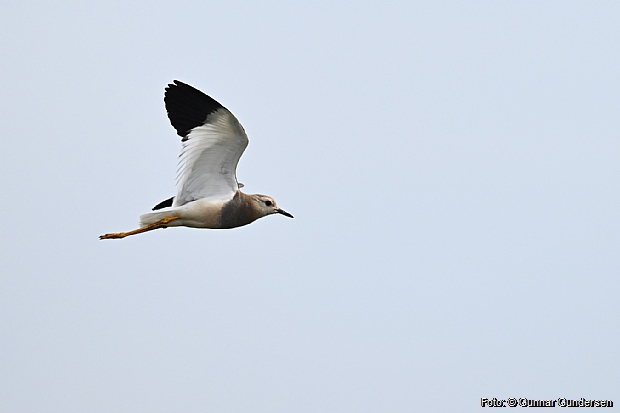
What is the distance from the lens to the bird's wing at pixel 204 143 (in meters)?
22.7

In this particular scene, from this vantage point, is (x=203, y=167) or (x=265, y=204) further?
(x=265, y=204)

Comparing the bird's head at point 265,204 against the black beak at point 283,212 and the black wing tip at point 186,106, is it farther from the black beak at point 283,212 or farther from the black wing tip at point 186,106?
the black wing tip at point 186,106

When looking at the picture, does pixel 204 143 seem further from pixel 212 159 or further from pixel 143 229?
pixel 143 229

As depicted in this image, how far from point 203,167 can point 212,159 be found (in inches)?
10.3

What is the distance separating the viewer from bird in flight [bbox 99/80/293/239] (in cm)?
2272

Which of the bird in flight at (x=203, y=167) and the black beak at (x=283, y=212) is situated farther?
the black beak at (x=283, y=212)

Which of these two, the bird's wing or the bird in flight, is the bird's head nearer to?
the bird in flight

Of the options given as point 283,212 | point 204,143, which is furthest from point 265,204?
point 204,143

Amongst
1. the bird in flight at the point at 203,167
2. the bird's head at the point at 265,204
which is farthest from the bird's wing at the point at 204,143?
the bird's head at the point at 265,204

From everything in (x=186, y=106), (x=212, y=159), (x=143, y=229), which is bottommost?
(x=143, y=229)

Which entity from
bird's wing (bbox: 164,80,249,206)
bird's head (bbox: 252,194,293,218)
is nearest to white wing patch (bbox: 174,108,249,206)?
bird's wing (bbox: 164,80,249,206)

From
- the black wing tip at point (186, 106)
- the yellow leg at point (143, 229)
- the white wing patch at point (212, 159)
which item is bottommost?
the yellow leg at point (143, 229)

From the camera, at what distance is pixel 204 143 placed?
75.6 ft

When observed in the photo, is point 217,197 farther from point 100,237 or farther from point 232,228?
point 100,237
